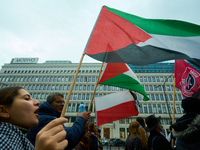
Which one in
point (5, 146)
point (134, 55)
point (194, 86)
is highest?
point (134, 55)

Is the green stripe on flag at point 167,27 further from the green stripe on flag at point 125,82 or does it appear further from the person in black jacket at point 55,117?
the person in black jacket at point 55,117

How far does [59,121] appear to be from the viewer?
679mm

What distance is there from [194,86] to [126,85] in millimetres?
2233

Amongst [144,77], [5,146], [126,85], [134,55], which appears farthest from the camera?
[144,77]

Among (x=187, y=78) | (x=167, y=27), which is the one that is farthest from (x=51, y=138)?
(x=187, y=78)

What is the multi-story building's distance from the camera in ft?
109

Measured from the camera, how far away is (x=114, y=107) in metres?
4.79

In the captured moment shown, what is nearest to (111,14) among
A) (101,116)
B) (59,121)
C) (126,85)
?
(126,85)

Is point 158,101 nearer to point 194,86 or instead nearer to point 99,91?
point 99,91

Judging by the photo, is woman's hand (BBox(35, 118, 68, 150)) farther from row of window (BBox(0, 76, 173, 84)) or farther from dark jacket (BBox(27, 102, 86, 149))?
row of window (BBox(0, 76, 173, 84))

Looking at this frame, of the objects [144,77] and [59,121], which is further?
[144,77]

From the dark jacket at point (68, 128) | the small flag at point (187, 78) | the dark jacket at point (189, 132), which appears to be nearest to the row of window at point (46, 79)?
the small flag at point (187, 78)

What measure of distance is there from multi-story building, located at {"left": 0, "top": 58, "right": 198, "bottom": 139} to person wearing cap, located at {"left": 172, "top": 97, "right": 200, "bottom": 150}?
107ft

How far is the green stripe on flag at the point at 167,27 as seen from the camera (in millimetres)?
2654
